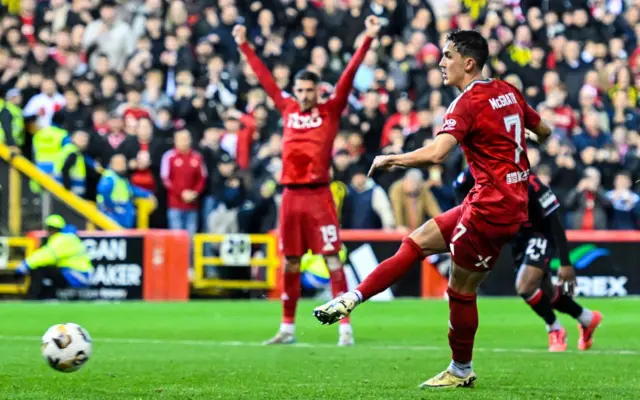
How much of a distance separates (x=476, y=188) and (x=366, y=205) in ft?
43.3

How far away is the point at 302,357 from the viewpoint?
11.5 m

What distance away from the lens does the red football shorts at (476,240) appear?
880 cm

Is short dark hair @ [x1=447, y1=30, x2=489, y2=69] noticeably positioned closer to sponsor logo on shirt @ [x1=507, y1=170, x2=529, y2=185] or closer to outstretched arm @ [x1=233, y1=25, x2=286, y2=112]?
sponsor logo on shirt @ [x1=507, y1=170, x2=529, y2=185]

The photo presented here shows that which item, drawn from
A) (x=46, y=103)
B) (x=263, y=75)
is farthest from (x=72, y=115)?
(x=263, y=75)

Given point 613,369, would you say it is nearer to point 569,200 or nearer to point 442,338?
point 442,338

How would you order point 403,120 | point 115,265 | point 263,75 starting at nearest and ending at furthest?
1. point 263,75
2. point 115,265
3. point 403,120

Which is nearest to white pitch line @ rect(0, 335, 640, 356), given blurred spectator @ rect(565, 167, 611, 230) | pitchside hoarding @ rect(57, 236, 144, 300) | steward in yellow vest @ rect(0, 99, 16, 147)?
pitchside hoarding @ rect(57, 236, 144, 300)

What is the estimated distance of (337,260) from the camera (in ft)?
44.6

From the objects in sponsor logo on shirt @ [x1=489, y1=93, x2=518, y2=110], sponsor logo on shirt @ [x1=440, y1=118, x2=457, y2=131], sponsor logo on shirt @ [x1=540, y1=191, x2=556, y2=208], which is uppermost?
sponsor logo on shirt @ [x1=489, y1=93, x2=518, y2=110]

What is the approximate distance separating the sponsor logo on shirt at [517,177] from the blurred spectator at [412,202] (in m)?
12.9

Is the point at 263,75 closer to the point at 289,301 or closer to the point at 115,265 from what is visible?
the point at 289,301

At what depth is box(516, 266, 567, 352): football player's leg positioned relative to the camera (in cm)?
1242

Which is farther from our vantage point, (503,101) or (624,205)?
(624,205)

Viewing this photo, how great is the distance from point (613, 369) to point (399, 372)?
159 centimetres
